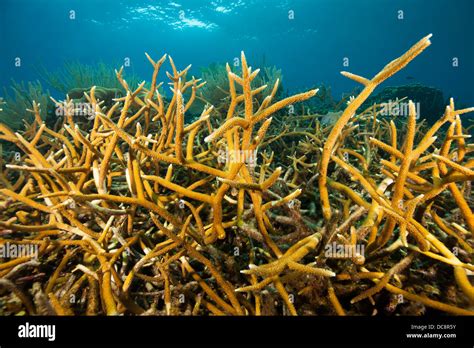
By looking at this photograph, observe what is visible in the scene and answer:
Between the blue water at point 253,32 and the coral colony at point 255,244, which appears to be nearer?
the coral colony at point 255,244

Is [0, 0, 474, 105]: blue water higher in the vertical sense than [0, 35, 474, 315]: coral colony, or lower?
higher

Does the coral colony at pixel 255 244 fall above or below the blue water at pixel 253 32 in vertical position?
below

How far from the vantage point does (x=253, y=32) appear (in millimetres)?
58125

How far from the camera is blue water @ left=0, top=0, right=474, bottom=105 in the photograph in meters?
45.4

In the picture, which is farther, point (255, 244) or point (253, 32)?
point (253, 32)

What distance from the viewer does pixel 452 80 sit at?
7862 centimetres

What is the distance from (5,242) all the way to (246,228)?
5.39ft

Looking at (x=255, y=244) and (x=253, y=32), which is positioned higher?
(x=253, y=32)

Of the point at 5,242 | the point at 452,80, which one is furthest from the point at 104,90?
the point at 452,80

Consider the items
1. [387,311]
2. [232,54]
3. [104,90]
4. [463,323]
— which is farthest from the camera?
[232,54]

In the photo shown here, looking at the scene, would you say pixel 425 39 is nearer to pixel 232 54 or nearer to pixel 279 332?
pixel 279 332

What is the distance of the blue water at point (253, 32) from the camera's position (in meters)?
45.4

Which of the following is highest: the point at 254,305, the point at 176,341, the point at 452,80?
the point at 452,80

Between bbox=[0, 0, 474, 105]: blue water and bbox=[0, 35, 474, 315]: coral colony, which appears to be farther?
bbox=[0, 0, 474, 105]: blue water
